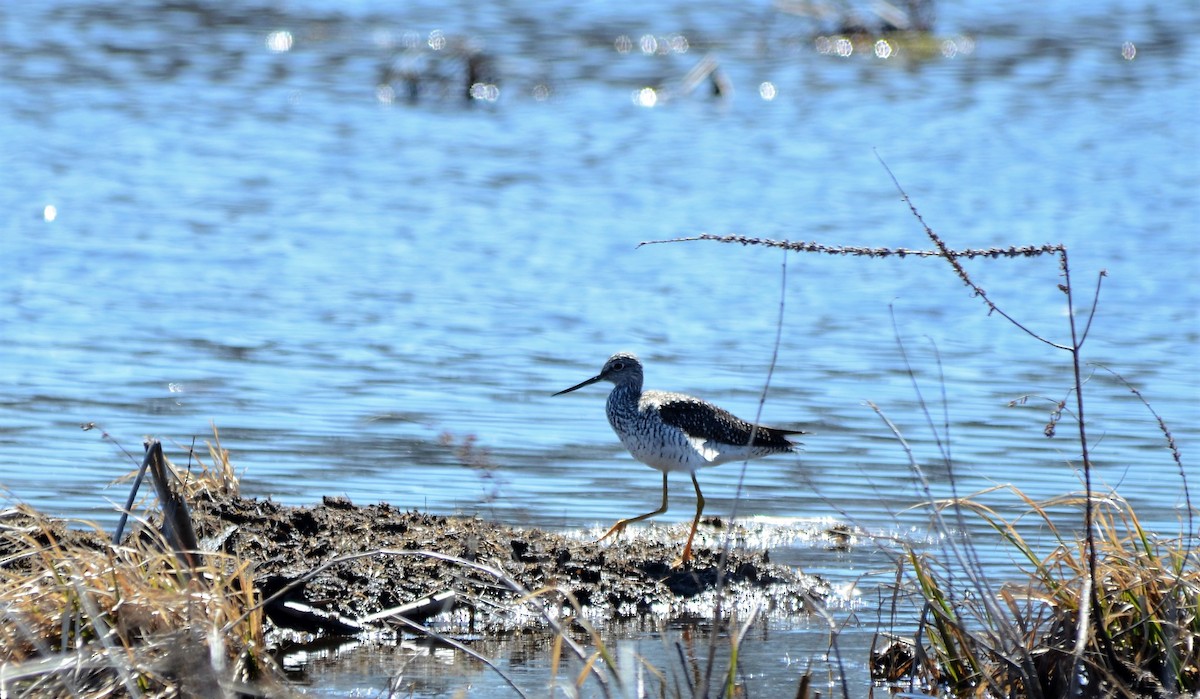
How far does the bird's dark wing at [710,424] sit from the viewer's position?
972 cm

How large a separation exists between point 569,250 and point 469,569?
946cm

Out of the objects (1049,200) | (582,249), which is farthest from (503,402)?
(1049,200)

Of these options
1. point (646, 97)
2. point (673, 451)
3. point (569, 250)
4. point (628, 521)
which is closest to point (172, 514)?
point (628, 521)

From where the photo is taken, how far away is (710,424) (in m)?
9.78

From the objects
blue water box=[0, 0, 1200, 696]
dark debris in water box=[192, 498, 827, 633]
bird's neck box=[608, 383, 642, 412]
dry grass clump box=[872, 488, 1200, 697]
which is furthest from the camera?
blue water box=[0, 0, 1200, 696]

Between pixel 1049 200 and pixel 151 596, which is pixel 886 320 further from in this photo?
pixel 151 596

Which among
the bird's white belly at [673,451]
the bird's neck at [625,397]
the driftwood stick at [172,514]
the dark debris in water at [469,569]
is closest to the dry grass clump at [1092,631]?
the dark debris in water at [469,569]

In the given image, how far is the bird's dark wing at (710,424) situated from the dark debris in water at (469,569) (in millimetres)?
902

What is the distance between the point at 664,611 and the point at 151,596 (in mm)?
2960

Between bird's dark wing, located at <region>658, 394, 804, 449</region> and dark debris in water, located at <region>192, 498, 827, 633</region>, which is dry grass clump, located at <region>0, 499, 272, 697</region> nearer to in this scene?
dark debris in water, located at <region>192, 498, 827, 633</region>

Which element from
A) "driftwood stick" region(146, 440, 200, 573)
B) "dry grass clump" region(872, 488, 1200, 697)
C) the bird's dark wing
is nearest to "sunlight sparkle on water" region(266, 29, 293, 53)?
the bird's dark wing

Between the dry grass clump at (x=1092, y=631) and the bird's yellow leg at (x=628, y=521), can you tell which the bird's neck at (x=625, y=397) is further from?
the dry grass clump at (x=1092, y=631)

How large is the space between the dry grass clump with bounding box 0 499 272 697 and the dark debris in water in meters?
1.04

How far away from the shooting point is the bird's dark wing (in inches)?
383
